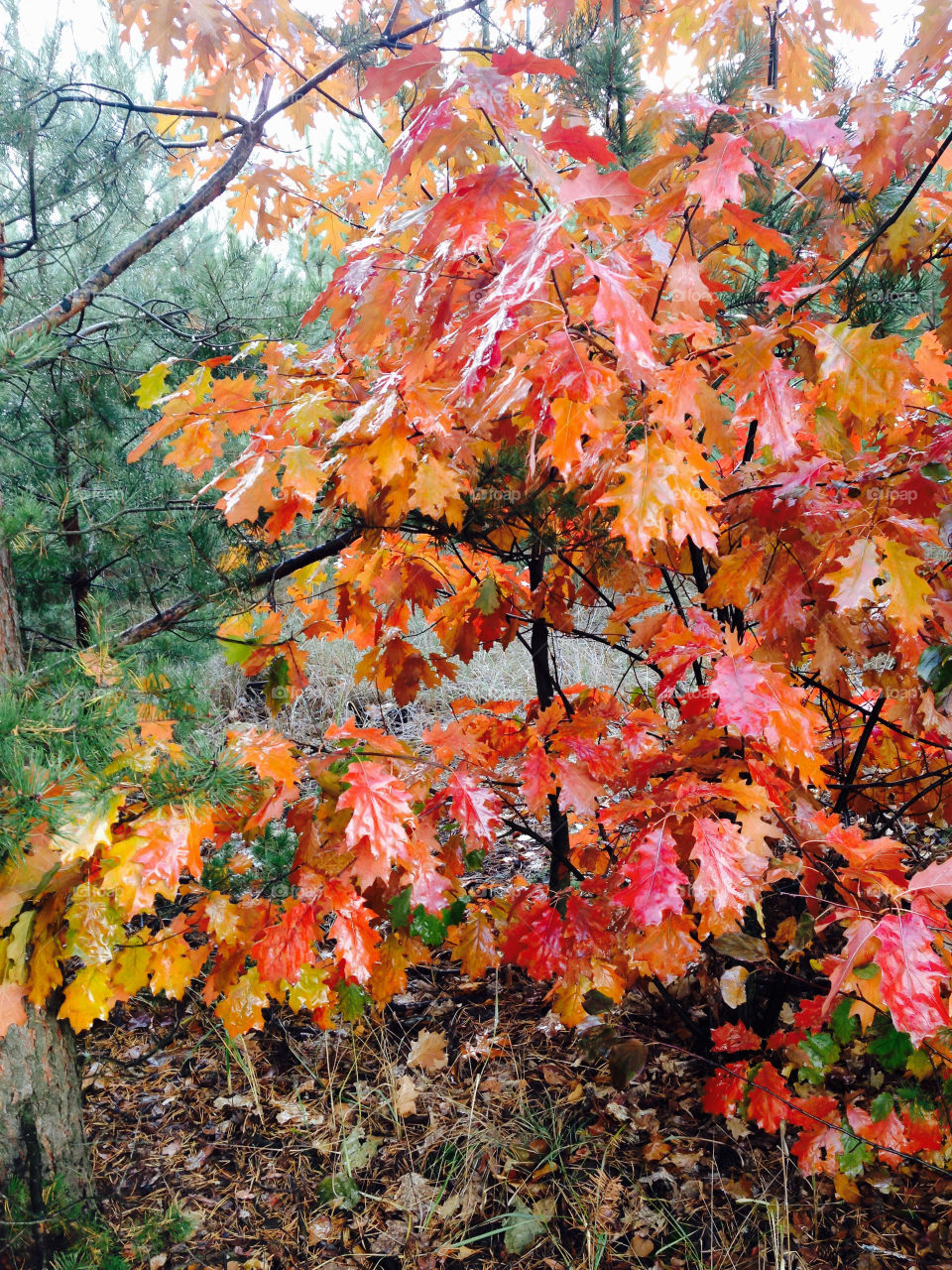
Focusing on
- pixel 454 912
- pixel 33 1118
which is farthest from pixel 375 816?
pixel 33 1118

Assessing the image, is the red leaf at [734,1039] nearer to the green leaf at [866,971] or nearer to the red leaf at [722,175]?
the green leaf at [866,971]

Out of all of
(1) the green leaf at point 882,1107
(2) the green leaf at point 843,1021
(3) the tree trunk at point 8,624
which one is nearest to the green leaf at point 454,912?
(2) the green leaf at point 843,1021

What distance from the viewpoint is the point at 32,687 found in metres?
1.49

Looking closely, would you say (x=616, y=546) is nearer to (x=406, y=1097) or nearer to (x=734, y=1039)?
(x=734, y=1039)

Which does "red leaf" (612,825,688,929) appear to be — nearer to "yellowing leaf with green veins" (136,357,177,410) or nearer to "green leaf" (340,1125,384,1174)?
"green leaf" (340,1125,384,1174)

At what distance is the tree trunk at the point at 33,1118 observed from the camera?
5.45ft

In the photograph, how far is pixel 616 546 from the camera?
6.20 ft

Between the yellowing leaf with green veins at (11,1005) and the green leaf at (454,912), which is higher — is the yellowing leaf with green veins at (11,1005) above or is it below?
above

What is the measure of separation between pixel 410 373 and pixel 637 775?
94 cm

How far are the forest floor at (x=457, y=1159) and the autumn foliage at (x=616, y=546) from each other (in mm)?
149

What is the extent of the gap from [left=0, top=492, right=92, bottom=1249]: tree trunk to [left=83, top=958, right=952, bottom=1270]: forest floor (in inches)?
10.3

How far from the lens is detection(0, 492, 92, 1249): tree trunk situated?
1661 mm

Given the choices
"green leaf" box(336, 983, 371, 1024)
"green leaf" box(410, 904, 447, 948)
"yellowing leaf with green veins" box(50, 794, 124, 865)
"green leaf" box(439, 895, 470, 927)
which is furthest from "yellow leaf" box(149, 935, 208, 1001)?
"yellowing leaf with green veins" box(50, 794, 124, 865)

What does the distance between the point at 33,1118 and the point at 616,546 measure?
6.26ft
